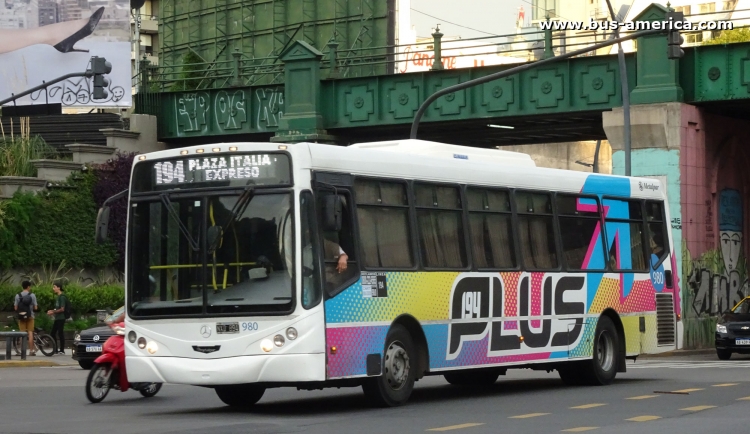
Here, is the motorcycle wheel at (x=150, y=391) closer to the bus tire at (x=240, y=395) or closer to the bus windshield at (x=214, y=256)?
the bus tire at (x=240, y=395)

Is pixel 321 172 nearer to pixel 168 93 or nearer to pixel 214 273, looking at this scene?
pixel 214 273

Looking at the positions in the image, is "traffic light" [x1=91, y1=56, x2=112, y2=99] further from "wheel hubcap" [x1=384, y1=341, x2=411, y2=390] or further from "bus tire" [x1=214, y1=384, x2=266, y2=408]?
"wheel hubcap" [x1=384, y1=341, x2=411, y2=390]

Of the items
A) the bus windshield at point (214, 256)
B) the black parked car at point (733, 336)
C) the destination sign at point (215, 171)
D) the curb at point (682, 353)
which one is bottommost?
the curb at point (682, 353)

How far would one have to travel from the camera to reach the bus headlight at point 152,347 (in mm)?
15008

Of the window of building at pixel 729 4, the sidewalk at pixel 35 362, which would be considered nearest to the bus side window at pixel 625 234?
the sidewalk at pixel 35 362

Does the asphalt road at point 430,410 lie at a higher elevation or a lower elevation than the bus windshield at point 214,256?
lower

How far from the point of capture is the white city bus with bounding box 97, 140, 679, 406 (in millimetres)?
14586

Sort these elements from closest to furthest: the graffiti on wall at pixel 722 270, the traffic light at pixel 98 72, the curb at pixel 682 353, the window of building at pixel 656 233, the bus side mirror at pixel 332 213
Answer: the bus side mirror at pixel 332 213, the window of building at pixel 656 233, the curb at pixel 682 353, the traffic light at pixel 98 72, the graffiti on wall at pixel 722 270

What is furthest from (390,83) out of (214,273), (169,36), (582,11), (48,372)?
(582,11)

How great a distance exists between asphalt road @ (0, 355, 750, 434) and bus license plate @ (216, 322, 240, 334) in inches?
36.7

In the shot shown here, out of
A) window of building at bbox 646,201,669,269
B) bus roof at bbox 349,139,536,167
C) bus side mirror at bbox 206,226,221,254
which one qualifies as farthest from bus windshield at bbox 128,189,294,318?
window of building at bbox 646,201,669,269

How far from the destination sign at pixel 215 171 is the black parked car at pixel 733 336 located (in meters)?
17.3

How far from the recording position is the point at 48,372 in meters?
26.7

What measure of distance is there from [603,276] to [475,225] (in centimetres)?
315
